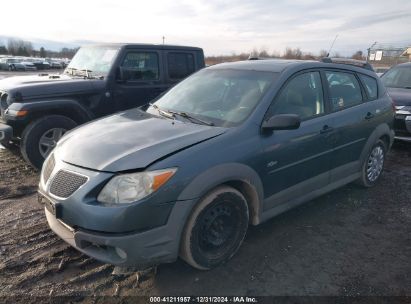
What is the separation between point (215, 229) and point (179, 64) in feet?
14.7

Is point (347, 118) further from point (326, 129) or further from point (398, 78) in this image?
point (398, 78)

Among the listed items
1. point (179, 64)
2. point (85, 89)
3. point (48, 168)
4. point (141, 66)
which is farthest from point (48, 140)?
point (179, 64)

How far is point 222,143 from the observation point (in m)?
3.02

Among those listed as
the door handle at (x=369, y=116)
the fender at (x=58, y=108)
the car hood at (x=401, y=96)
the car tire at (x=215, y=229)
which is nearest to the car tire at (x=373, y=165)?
the door handle at (x=369, y=116)

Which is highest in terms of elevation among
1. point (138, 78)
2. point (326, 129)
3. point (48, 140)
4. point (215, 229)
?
point (138, 78)

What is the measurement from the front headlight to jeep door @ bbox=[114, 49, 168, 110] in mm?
3715

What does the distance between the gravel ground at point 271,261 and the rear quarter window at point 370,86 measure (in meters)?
1.49

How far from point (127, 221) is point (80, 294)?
81 centimetres

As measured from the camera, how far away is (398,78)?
818cm

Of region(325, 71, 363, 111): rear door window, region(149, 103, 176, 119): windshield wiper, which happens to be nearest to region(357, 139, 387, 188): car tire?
region(325, 71, 363, 111): rear door window

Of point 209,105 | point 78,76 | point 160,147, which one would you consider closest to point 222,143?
point 160,147

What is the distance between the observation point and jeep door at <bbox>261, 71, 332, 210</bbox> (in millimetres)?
3398

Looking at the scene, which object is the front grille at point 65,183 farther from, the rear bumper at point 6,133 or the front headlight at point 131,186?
the rear bumper at point 6,133

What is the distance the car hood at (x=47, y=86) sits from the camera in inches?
211
